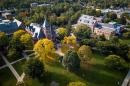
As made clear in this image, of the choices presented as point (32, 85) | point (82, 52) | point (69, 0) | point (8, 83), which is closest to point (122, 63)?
point (82, 52)

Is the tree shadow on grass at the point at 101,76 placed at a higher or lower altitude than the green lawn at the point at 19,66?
lower

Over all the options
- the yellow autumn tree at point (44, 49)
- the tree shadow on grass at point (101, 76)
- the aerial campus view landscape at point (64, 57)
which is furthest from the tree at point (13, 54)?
the tree shadow on grass at point (101, 76)

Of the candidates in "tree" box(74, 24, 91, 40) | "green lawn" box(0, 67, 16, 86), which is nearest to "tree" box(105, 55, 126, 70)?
"tree" box(74, 24, 91, 40)

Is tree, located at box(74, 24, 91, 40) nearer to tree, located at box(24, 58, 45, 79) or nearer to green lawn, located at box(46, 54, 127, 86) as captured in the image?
green lawn, located at box(46, 54, 127, 86)

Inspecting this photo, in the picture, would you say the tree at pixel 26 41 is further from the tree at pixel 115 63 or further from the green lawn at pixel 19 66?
the tree at pixel 115 63

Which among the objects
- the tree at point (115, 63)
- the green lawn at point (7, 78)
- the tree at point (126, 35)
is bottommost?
the tree at point (126, 35)

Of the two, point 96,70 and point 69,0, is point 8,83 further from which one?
point 69,0

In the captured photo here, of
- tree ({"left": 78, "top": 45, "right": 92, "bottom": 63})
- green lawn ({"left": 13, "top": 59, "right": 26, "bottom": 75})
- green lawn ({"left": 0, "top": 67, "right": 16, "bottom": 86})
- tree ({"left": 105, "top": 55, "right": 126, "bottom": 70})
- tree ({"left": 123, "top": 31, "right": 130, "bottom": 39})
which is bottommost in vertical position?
tree ({"left": 123, "top": 31, "right": 130, "bottom": 39})
